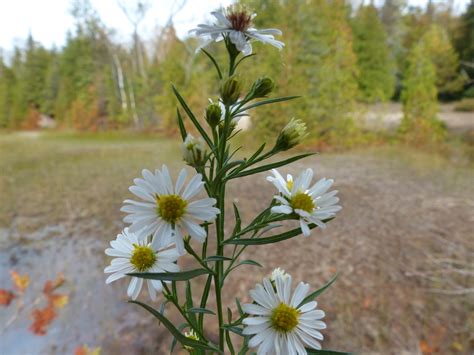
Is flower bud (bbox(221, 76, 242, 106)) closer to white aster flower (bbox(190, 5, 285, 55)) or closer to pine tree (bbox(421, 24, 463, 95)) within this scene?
white aster flower (bbox(190, 5, 285, 55))

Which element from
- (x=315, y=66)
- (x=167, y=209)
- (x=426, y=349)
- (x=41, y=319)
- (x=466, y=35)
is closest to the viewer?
(x=167, y=209)

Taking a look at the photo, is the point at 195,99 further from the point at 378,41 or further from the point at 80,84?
the point at 378,41

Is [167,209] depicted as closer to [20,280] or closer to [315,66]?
[20,280]

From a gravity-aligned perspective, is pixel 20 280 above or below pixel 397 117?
below

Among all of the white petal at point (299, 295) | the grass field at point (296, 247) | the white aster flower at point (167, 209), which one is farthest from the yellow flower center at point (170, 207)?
the grass field at point (296, 247)

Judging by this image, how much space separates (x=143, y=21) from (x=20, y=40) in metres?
0.68

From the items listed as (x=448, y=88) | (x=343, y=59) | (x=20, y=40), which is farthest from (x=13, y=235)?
(x=448, y=88)

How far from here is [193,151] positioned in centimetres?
21

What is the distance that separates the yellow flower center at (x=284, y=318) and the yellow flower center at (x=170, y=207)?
0.33ft

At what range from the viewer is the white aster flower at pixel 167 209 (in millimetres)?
205

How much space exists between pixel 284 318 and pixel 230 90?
0.16m

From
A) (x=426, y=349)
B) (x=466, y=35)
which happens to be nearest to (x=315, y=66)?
(x=466, y=35)

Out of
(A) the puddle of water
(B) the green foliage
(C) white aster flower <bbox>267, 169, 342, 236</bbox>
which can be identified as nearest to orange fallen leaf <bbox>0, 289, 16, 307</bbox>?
(A) the puddle of water

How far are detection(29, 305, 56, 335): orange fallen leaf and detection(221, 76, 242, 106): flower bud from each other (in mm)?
1169
